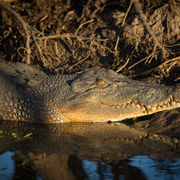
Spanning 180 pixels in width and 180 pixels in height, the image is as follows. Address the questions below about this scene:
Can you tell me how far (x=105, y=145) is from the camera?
2764 millimetres

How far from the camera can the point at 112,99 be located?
3.65m

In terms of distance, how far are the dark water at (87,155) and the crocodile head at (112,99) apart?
279 millimetres

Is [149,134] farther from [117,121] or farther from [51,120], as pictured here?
[51,120]

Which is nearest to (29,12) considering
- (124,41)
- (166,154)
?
(124,41)

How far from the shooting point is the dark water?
2.06 meters

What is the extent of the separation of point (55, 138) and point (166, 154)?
58.3 inches

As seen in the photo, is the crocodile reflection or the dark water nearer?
the dark water

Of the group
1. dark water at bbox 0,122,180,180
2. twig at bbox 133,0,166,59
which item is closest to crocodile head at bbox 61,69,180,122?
dark water at bbox 0,122,180,180

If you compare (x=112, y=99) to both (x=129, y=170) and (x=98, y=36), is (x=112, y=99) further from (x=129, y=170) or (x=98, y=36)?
(x=98, y=36)

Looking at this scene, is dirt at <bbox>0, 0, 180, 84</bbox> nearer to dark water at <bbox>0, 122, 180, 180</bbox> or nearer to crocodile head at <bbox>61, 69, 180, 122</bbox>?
crocodile head at <bbox>61, 69, 180, 122</bbox>

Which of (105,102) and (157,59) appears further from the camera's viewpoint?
(157,59)

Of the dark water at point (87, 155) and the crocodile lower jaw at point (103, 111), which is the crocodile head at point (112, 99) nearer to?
the crocodile lower jaw at point (103, 111)

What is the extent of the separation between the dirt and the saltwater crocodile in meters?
1.35

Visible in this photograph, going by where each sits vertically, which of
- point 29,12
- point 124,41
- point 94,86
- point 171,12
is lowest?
point 94,86
